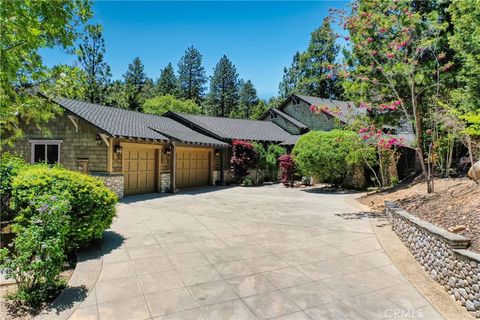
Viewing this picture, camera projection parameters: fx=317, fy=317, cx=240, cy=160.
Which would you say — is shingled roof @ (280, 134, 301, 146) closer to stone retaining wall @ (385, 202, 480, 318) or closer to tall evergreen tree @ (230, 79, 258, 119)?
stone retaining wall @ (385, 202, 480, 318)

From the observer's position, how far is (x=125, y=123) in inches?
578

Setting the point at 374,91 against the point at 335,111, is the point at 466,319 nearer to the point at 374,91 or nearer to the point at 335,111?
the point at 335,111

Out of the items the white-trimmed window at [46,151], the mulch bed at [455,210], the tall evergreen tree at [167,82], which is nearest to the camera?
the mulch bed at [455,210]

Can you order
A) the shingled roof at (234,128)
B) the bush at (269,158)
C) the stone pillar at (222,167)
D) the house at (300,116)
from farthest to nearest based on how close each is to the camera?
1. the house at (300,116)
2. the shingled roof at (234,128)
3. the bush at (269,158)
4. the stone pillar at (222,167)

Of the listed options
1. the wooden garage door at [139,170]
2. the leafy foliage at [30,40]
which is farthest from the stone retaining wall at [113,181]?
the leafy foliage at [30,40]

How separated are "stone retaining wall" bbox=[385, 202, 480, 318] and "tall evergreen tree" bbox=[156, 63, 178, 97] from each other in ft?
156

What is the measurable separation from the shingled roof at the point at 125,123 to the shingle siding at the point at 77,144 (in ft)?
1.72

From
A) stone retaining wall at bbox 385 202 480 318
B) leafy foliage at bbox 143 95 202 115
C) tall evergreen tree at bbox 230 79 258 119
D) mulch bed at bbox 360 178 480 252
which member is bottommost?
stone retaining wall at bbox 385 202 480 318

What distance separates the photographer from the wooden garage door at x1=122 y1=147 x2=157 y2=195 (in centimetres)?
1315

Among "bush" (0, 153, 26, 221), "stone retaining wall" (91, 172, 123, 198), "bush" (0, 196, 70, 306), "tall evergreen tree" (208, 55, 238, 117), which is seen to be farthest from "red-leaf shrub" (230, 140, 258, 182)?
"tall evergreen tree" (208, 55, 238, 117)

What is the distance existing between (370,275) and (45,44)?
7.27 m

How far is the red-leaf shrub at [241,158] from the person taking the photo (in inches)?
739

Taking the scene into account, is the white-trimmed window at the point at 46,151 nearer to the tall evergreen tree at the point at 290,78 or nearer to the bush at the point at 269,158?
the bush at the point at 269,158

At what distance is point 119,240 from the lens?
6.65 meters
